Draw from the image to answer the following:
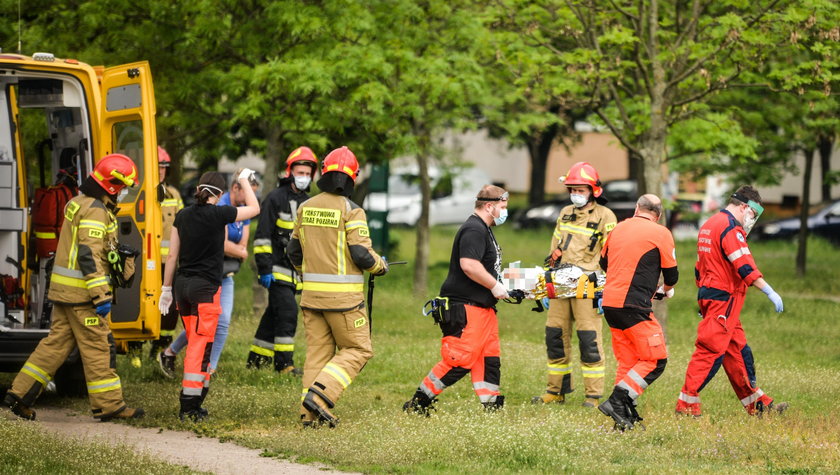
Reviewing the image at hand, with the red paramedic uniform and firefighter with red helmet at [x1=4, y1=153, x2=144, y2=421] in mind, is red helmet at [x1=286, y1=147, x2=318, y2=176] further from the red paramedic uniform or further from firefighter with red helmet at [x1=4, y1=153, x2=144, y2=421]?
the red paramedic uniform

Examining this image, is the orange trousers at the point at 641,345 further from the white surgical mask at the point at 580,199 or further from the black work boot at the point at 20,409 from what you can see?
the black work boot at the point at 20,409

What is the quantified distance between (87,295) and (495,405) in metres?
3.09

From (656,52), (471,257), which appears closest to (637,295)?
(471,257)

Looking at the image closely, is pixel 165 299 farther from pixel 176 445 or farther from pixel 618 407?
pixel 618 407

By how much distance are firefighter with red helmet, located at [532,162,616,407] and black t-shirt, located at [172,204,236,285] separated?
2770 millimetres

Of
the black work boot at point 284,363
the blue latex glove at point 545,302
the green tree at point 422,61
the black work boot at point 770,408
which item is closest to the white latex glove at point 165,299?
the black work boot at point 284,363

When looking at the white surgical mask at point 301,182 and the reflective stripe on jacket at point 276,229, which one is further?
the reflective stripe on jacket at point 276,229

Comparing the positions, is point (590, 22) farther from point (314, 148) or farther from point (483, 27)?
point (314, 148)

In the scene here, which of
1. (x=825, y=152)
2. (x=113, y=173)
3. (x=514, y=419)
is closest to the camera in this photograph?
(x=113, y=173)

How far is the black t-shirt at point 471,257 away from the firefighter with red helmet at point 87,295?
8.02 ft

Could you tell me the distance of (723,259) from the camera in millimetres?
8977

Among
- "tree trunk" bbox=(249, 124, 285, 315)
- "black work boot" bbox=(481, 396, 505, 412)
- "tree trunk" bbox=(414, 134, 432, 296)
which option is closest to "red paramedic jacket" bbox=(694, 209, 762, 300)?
"black work boot" bbox=(481, 396, 505, 412)

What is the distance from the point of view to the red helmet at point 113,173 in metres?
8.57

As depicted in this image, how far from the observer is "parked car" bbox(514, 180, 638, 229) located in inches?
1217
